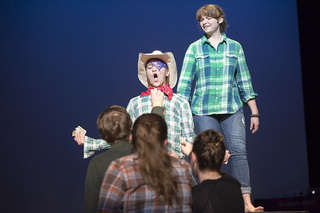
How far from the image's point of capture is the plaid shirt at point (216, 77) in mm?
2631

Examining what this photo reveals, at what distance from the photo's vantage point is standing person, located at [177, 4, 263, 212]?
260cm

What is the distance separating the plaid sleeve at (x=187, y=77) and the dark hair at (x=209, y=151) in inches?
32.1

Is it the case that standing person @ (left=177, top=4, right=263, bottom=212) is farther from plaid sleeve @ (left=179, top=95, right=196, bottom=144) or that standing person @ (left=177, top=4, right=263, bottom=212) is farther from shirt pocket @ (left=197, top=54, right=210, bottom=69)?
plaid sleeve @ (left=179, top=95, right=196, bottom=144)

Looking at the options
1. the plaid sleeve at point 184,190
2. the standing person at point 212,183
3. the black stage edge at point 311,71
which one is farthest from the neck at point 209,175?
the black stage edge at point 311,71

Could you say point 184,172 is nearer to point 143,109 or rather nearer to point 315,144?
point 143,109

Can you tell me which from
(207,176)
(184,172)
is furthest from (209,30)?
(184,172)

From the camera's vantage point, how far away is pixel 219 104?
8.58 ft

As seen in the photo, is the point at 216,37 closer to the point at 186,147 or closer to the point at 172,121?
the point at 172,121

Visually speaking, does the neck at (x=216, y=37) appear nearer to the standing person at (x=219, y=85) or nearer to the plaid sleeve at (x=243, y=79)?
the standing person at (x=219, y=85)

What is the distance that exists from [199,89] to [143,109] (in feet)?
1.60

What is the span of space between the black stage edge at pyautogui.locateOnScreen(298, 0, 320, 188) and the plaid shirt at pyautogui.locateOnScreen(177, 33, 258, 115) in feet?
8.35

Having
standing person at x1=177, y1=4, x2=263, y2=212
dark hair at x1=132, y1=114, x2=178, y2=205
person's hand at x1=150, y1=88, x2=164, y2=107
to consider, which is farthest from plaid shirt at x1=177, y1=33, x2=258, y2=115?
dark hair at x1=132, y1=114, x2=178, y2=205

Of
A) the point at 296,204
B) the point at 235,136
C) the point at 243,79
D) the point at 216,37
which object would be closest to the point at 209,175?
the point at 235,136

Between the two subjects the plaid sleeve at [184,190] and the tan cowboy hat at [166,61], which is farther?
the tan cowboy hat at [166,61]
